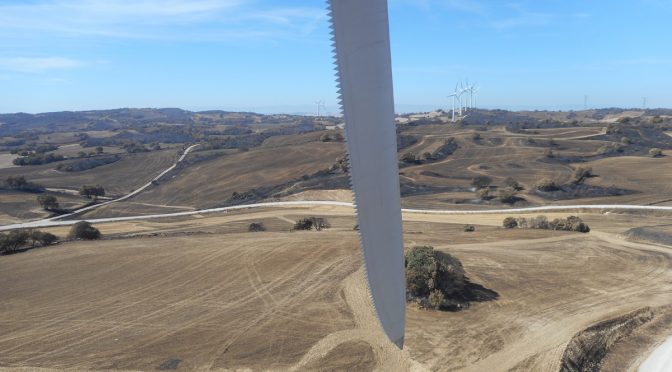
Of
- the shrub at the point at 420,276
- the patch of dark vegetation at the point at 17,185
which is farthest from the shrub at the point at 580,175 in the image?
the patch of dark vegetation at the point at 17,185

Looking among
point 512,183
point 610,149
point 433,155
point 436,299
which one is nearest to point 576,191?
point 512,183

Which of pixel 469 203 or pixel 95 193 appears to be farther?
pixel 95 193

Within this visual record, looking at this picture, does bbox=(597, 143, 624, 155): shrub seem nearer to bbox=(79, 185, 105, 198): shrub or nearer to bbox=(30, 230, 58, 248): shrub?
bbox=(30, 230, 58, 248): shrub

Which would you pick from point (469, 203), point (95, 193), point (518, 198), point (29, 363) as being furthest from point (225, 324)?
point (95, 193)

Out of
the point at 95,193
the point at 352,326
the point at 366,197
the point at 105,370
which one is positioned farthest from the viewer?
the point at 95,193

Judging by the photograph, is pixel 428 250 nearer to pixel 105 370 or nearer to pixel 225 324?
pixel 225 324

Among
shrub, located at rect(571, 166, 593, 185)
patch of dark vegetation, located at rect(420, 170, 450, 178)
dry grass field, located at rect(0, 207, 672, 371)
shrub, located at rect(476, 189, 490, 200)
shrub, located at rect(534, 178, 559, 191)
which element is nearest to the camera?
dry grass field, located at rect(0, 207, 672, 371)

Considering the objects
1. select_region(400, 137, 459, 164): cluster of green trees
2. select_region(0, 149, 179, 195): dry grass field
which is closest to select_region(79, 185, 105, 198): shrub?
select_region(0, 149, 179, 195): dry grass field
